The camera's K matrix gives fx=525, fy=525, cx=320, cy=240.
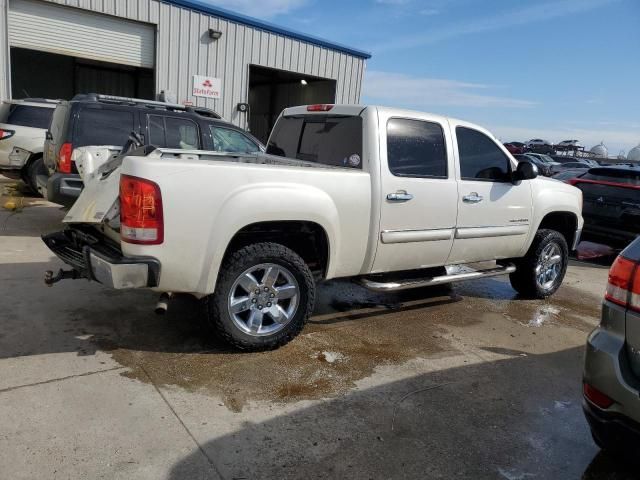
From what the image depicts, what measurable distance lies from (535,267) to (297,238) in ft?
10.3

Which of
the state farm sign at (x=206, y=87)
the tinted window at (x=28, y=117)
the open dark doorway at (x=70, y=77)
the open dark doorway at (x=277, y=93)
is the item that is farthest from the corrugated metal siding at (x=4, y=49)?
the open dark doorway at (x=70, y=77)

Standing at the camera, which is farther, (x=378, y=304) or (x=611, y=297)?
(x=378, y=304)

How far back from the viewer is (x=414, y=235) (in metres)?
4.59

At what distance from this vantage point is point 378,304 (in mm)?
5512

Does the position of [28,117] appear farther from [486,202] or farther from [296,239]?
[486,202]

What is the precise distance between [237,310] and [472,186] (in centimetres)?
257

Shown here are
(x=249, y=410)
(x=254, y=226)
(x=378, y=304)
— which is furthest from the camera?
(x=378, y=304)

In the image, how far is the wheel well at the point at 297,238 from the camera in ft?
12.7

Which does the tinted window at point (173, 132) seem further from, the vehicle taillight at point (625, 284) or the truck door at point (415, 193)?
the vehicle taillight at point (625, 284)

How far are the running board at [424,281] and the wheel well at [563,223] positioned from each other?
836 millimetres

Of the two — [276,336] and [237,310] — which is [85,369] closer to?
[237,310]

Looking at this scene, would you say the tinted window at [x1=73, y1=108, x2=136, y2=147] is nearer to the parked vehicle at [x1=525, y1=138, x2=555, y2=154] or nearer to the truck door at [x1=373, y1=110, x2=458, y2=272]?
the truck door at [x1=373, y1=110, x2=458, y2=272]

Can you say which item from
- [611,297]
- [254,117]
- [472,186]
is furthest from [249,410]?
[254,117]

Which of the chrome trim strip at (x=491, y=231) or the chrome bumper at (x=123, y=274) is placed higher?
the chrome trim strip at (x=491, y=231)
